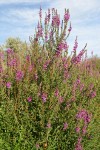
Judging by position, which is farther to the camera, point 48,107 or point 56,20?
point 56,20

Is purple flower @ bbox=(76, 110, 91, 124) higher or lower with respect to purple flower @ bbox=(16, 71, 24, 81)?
lower

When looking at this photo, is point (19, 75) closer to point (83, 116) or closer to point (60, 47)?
point (60, 47)

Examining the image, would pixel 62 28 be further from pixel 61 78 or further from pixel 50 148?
pixel 50 148

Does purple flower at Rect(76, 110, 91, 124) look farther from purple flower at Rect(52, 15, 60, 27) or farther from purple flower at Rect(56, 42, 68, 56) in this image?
purple flower at Rect(52, 15, 60, 27)

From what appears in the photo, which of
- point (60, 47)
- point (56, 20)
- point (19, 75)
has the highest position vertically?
point (56, 20)

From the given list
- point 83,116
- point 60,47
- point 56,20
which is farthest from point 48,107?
point 56,20

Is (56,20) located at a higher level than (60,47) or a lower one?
higher

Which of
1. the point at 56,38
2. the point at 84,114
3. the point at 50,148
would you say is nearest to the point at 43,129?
the point at 50,148

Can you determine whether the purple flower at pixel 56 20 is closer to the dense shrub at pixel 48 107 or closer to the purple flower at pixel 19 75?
the dense shrub at pixel 48 107

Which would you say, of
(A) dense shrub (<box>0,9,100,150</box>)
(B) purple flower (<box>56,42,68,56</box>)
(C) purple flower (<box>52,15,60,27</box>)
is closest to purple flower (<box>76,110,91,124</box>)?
(A) dense shrub (<box>0,9,100,150</box>)

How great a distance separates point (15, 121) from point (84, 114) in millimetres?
994

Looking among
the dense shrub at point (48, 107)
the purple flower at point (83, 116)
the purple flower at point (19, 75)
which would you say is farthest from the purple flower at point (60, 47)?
the purple flower at point (83, 116)

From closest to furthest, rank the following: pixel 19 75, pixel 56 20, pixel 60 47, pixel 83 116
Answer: pixel 83 116
pixel 19 75
pixel 60 47
pixel 56 20

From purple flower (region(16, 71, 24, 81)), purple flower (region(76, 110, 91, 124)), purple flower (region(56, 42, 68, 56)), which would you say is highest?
purple flower (region(56, 42, 68, 56))
